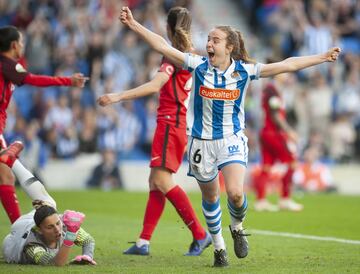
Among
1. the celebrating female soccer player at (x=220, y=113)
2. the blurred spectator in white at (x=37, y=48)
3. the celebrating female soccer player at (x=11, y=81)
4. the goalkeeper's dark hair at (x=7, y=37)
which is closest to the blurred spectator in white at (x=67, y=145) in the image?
the blurred spectator in white at (x=37, y=48)

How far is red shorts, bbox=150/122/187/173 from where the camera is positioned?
1015 centimetres

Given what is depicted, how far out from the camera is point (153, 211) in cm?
1027

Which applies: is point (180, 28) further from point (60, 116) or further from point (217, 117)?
point (60, 116)

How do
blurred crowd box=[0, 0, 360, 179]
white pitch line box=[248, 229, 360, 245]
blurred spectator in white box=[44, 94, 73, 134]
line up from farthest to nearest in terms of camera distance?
blurred crowd box=[0, 0, 360, 179] < blurred spectator in white box=[44, 94, 73, 134] < white pitch line box=[248, 229, 360, 245]

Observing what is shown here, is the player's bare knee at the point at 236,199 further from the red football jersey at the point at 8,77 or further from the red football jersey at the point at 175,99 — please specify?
the red football jersey at the point at 8,77

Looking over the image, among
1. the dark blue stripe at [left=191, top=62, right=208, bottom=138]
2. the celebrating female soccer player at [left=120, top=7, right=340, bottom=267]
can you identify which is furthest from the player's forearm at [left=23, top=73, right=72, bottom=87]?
the dark blue stripe at [left=191, top=62, right=208, bottom=138]

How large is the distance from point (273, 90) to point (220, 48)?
7.12 meters

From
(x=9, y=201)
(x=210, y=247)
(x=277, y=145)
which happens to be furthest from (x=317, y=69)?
(x=9, y=201)

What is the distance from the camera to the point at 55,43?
934 inches

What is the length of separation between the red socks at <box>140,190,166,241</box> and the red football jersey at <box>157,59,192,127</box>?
0.79 m

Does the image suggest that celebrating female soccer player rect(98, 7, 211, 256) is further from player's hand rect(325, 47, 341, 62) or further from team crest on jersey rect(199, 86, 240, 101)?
player's hand rect(325, 47, 341, 62)

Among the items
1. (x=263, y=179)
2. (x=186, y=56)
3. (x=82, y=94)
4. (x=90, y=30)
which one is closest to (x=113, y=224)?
(x=263, y=179)

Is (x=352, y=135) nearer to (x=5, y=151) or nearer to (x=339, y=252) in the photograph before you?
(x=339, y=252)

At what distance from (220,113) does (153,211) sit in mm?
1753
